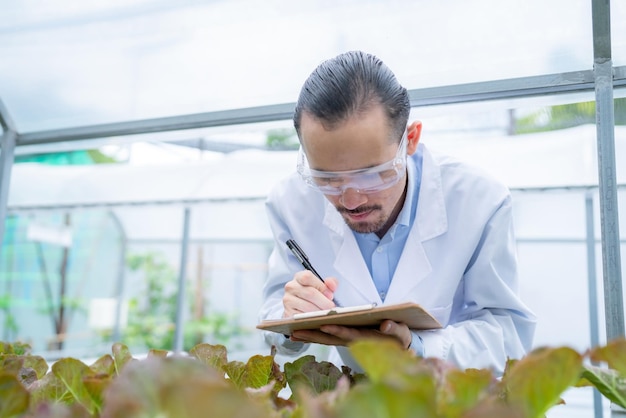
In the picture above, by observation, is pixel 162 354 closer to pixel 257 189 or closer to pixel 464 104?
pixel 464 104

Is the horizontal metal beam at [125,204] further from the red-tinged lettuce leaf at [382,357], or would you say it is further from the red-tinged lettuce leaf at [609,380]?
the red-tinged lettuce leaf at [382,357]

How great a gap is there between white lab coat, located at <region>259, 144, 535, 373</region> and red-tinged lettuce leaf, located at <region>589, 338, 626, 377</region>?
67 cm

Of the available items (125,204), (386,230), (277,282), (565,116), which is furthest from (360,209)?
(125,204)

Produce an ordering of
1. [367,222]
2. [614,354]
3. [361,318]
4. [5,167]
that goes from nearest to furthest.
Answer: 1. [614,354]
2. [361,318]
3. [367,222]
4. [5,167]

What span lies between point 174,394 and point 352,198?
0.87 meters

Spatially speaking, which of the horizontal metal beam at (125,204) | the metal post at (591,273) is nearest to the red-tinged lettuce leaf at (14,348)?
the horizontal metal beam at (125,204)

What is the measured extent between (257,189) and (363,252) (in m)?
1.40

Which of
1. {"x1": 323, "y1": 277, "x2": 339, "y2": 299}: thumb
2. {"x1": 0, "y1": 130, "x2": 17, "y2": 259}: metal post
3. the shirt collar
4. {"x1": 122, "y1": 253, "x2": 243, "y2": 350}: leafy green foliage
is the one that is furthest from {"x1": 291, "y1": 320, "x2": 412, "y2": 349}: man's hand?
{"x1": 122, "y1": 253, "x2": 243, "y2": 350}: leafy green foliage

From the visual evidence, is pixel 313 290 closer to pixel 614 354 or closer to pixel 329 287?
pixel 329 287

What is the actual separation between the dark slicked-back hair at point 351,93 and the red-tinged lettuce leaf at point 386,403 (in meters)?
0.82

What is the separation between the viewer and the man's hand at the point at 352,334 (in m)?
0.90

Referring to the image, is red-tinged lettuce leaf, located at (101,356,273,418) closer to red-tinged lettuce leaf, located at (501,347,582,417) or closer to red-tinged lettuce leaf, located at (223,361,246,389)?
red-tinged lettuce leaf, located at (501,347,582,417)

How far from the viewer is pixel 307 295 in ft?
3.64

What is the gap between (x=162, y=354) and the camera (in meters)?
0.70
